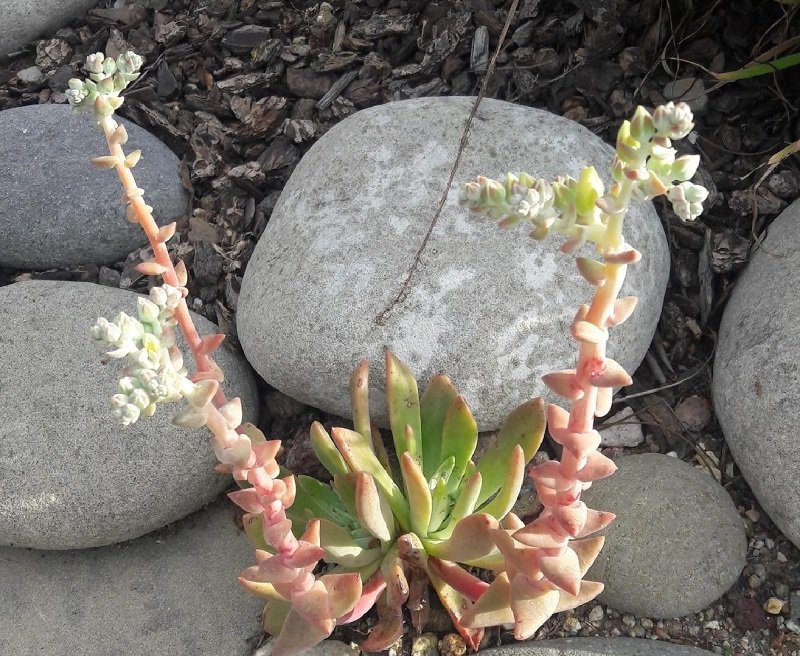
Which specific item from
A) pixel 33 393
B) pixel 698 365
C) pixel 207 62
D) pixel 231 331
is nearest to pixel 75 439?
pixel 33 393

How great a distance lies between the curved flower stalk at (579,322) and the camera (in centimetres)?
103

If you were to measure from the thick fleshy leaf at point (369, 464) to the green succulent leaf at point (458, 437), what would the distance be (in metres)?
0.14

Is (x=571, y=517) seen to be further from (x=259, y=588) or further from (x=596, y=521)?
(x=259, y=588)

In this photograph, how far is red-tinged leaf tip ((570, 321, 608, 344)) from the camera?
120 centimetres

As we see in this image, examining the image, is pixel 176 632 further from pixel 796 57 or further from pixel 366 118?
pixel 796 57

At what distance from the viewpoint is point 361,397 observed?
202cm

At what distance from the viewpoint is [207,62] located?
10.7 ft

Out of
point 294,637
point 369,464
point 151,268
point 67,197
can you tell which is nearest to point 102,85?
point 151,268

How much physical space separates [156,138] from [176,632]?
1826 millimetres

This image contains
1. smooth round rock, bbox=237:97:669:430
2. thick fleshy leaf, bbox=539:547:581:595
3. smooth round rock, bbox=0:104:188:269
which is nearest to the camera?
thick fleshy leaf, bbox=539:547:581:595

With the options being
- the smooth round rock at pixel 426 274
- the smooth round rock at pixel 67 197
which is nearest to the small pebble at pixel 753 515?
the smooth round rock at pixel 426 274

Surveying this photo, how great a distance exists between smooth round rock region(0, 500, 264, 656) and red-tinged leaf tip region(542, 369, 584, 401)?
1.33 m

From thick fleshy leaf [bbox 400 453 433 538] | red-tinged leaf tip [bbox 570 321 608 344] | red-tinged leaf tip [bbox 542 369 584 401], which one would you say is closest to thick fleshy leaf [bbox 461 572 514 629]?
thick fleshy leaf [bbox 400 453 433 538]

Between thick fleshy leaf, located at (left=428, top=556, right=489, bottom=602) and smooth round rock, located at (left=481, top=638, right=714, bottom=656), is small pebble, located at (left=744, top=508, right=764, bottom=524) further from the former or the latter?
thick fleshy leaf, located at (left=428, top=556, right=489, bottom=602)
